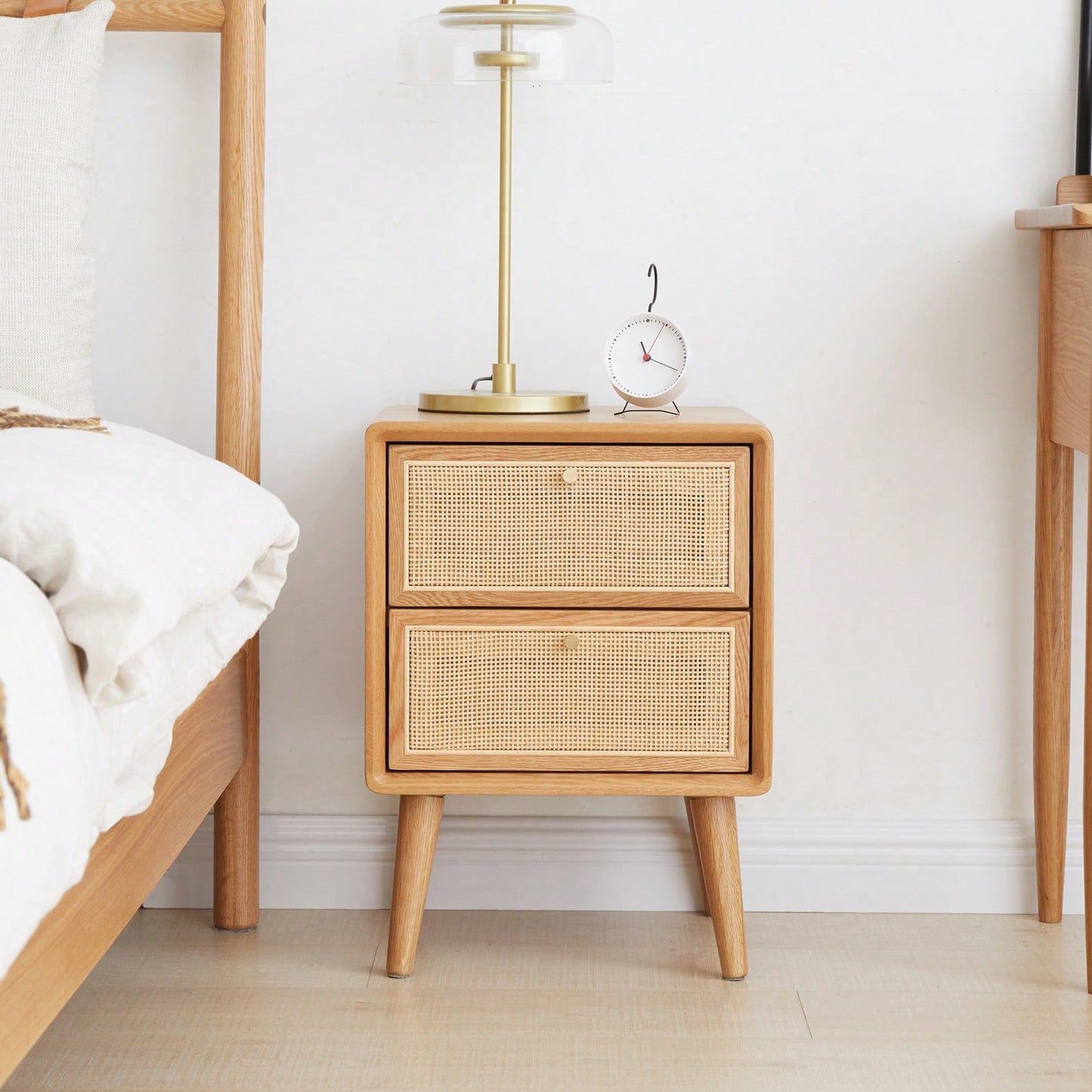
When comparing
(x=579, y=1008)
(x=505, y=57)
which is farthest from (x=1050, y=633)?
(x=505, y=57)

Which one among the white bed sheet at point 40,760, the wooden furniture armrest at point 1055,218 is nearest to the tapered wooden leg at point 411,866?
the white bed sheet at point 40,760

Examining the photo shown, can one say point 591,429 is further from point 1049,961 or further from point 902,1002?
point 1049,961

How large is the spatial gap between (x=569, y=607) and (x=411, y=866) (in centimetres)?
35

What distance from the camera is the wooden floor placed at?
3.98 ft

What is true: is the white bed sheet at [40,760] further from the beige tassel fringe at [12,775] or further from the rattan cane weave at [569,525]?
the rattan cane weave at [569,525]

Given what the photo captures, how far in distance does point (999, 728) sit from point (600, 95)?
97cm

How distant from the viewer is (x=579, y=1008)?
4.42 ft

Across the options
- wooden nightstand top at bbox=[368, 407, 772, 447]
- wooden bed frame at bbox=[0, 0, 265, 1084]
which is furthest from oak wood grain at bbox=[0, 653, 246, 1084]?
wooden nightstand top at bbox=[368, 407, 772, 447]

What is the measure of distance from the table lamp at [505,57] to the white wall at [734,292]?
15 cm

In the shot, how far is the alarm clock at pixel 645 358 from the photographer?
1.42m

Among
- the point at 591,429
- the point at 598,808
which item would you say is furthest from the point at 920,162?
the point at 598,808

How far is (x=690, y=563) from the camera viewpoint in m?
1.31

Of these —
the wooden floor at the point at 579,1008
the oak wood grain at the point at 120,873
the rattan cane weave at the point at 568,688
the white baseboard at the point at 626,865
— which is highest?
the rattan cane weave at the point at 568,688

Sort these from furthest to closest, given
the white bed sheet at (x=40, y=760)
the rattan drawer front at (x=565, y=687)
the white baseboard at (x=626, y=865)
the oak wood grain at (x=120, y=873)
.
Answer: the white baseboard at (x=626, y=865)
the rattan drawer front at (x=565, y=687)
the oak wood grain at (x=120, y=873)
the white bed sheet at (x=40, y=760)
